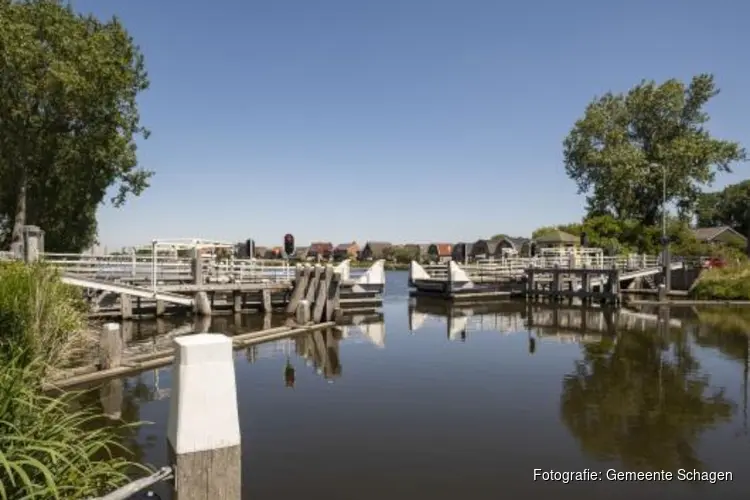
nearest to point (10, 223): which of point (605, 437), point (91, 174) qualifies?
point (91, 174)

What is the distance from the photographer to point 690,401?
10.1 meters

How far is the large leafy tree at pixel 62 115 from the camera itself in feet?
80.5

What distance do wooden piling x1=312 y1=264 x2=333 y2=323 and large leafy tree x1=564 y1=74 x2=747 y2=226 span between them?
103 ft

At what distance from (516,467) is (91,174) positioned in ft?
90.4

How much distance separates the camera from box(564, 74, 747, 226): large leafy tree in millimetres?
43656

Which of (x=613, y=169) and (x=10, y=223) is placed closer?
(x=10, y=223)

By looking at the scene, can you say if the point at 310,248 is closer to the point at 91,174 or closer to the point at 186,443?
the point at 91,174

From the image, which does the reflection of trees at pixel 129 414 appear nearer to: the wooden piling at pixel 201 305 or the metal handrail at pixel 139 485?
the metal handrail at pixel 139 485

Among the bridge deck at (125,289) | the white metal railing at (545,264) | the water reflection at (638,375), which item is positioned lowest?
the water reflection at (638,375)

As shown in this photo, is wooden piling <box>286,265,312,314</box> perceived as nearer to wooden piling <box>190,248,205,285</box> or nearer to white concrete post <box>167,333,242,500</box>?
wooden piling <box>190,248,205,285</box>

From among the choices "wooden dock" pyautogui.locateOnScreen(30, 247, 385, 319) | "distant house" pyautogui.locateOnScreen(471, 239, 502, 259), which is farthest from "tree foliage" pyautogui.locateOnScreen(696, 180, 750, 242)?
"wooden dock" pyautogui.locateOnScreen(30, 247, 385, 319)

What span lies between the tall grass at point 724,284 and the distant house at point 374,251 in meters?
86.3

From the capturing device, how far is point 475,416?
8938mm

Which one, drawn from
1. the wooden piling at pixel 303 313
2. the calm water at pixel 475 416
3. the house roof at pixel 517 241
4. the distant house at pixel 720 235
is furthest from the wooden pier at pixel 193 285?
the house roof at pixel 517 241
